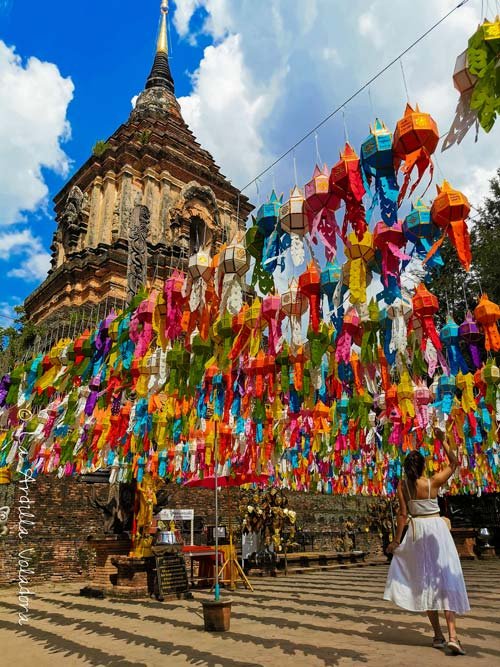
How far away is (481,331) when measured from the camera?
666 centimetres

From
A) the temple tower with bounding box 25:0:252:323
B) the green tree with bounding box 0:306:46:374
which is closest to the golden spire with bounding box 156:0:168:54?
the temple tower with bounding box 25:0:252:323

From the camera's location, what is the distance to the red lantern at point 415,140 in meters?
3.18

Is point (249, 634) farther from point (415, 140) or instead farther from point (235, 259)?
point (415, 140)

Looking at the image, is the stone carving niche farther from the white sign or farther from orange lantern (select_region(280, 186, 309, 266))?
orange lantern (select_region(280, 186, 309, 266))

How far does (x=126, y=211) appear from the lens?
23047 mm

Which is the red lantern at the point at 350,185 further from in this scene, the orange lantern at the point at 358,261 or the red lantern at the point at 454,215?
the red lantern at the point at 454,215

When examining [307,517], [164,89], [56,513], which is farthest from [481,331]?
[164,89]

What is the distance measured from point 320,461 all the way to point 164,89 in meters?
29.8

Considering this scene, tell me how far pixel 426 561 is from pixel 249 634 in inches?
87.5

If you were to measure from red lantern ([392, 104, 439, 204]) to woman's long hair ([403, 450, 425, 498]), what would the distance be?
233 centimetres

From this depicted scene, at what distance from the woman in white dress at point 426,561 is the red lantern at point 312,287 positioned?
1.58m

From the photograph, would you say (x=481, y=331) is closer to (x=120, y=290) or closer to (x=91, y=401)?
(x=91, y=401)

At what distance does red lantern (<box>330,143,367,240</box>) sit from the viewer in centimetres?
350

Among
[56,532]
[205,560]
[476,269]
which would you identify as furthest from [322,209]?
[476,269]
